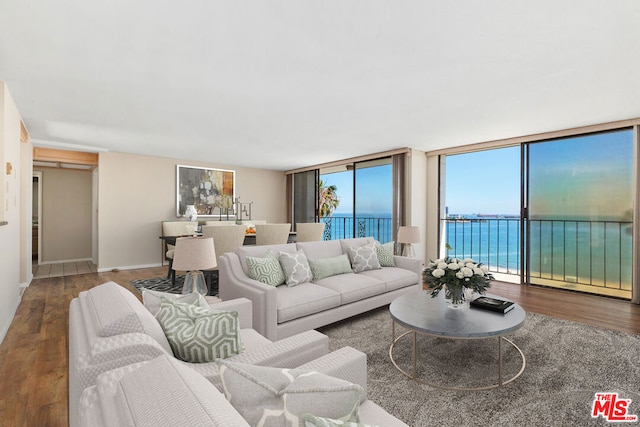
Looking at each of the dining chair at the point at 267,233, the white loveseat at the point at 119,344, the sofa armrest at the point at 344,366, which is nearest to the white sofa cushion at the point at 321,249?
the dining chair at the point at 267,233

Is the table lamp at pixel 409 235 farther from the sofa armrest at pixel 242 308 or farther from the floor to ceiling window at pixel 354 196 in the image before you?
the sofa armrest at pixel 242 308

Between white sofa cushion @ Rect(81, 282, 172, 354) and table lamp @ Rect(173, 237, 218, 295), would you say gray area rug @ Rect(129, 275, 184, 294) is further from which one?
white sofa cushion @ Rect(81, 282, 172, 354)

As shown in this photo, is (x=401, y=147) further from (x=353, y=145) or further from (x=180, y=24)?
(x=180, y=24)

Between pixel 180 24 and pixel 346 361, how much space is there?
219 centimetres

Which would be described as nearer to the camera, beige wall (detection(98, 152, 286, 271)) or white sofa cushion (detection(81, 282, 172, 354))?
white sofa cushion (detection(81, 282, 172, 354))

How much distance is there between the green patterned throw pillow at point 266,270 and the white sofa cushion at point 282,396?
81.2 inches

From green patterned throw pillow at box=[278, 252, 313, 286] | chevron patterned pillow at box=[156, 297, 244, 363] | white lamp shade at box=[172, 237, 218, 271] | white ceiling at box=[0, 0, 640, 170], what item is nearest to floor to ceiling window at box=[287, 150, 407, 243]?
white ceiling at box=[0, 0, 640, 170]

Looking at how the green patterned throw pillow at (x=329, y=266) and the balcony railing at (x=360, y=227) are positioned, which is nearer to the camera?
the green patterned throw pillow at (x=329, y=266)

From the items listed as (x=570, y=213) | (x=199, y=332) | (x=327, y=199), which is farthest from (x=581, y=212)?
(x=199, y=332)

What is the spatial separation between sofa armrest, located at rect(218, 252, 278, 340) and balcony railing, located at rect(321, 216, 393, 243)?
3.85 metres

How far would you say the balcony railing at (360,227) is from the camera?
260 inches

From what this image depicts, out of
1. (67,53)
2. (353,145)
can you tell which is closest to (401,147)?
(353,145)

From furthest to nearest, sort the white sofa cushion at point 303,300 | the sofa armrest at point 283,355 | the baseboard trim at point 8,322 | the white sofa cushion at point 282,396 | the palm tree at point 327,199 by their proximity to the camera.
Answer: the palm tree at point 327,199 → the baseboard trim at point 8,322 → the white sofa cushion at point 303,300 → the sofa armrest at point 283,355 → the white sofa cushion at point 282,396

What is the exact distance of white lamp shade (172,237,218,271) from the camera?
2.39 m
